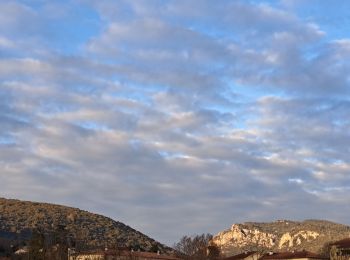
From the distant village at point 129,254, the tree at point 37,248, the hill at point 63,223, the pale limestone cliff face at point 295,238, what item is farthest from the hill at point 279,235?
the tree at point 37,248

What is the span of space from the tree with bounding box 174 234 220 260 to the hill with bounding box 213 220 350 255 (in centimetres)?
2774

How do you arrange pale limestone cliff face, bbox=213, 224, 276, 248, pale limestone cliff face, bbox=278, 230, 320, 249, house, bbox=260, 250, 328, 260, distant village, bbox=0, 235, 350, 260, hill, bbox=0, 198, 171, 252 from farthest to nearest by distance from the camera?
pale limestone cliff face, bbox=213, 224, 276, 248 → pale limestone cliff face, bbox=278, 230, 320, 249 → hill, bbox=0, 198, 171, 252 → house, bbox=260, 250, 328, 260 → distant village, bbox=0, 235, 350, 260

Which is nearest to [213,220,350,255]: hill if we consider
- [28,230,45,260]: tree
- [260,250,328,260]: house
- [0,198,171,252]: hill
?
[0,198,171,252]: hill

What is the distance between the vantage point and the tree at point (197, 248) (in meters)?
102

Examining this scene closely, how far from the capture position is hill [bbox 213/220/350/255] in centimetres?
14288

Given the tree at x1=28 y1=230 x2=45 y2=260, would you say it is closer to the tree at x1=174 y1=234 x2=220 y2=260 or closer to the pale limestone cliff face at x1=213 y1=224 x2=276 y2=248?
the tree at x1=174 y1=234 x2=220 y2=260

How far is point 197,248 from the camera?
111 m

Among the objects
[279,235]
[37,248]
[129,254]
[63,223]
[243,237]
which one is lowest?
[129,254]

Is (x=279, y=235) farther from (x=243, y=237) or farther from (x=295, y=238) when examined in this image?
(x=295, y=238)

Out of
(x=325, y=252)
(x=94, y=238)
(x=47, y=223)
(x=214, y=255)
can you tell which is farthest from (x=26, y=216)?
(x=325, y=252)

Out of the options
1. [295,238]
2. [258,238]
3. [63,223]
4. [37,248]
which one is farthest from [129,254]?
[258,238]

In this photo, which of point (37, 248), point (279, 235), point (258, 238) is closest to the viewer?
point (37, 248)

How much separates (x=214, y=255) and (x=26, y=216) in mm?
51725

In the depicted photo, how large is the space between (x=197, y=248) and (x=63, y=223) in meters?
37.7
